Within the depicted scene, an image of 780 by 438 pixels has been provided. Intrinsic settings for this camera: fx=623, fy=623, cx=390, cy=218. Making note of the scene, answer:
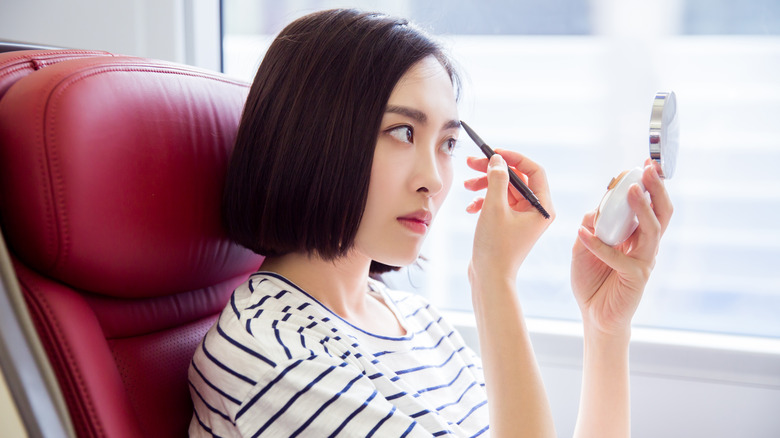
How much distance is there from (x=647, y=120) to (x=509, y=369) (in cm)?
74

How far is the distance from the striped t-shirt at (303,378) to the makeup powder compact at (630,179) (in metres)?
0.32

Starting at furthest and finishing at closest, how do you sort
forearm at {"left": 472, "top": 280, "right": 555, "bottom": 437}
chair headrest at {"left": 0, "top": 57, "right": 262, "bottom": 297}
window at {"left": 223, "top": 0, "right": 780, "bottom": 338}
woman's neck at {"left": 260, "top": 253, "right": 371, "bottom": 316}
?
window at {"left": 223, "top": 0, "right": 780, "bottom": 338}
woman's neck at {"left": 260, "top": 253, "right": 371, "bottom": 316}
forearm at {"left": 472, "top": 280, "right": 555, "bottom": 437}
chair headrest at {"left": 0, "top": 57, "right": 262, "bottom": 297}

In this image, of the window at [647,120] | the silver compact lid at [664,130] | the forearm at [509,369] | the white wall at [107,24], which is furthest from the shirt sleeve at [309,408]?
the white wall at [107,24]

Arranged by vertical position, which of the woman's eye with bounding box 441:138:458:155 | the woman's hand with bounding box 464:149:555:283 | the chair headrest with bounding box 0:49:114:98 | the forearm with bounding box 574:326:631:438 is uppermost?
the chair headrest with bounding box 0:49:114:98

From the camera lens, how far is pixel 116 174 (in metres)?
0.69

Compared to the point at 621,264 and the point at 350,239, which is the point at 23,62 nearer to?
the point at 350,239

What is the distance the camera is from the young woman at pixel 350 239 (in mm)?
705

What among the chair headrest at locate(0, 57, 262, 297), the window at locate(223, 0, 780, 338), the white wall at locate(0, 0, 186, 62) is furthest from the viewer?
the white wall at locate(0, 0, 186, 62)

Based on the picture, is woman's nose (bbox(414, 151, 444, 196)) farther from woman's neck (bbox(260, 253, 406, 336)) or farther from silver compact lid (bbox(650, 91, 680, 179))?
silver compact lid (bbox(650, 91, 680, 179))

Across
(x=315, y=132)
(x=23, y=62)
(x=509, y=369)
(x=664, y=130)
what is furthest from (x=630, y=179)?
(x=23, y=62)

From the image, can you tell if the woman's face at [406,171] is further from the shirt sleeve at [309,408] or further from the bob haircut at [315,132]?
the shirt sleeve at [309,408]

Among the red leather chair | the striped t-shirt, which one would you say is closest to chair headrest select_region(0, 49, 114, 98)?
the red leather chair

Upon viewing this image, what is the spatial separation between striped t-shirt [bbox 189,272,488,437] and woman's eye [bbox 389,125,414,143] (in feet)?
0.80

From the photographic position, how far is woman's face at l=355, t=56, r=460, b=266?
0.81 m
